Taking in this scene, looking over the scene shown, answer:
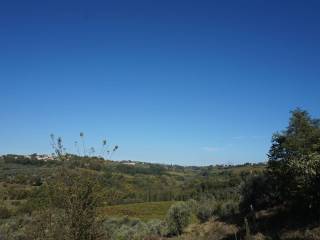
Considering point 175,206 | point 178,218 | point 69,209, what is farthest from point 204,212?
point 69,209

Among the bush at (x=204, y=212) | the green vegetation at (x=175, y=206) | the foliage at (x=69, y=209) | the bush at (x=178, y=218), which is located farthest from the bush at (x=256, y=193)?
the foliage at (x=69, y=209)

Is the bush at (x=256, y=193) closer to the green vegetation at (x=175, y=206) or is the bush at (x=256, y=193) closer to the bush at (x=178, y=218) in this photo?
the green vegetation at (x=175, y=206)

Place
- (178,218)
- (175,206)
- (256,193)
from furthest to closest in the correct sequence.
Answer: (175,206), (178,218), (256,193)

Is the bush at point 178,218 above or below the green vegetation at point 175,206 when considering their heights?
below

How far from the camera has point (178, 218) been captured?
53.1 meters

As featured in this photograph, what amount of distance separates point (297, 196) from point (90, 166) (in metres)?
17.5

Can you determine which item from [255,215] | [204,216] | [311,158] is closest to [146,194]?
[204,216]

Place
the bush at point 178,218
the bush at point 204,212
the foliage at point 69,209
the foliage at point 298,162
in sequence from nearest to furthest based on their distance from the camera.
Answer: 1. the foliage at point 69,209
2. the foliage at point 298,162
3. the bush at point 178,218
4. the bush at point 204,212

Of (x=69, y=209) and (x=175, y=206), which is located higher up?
(x=69, y=209)

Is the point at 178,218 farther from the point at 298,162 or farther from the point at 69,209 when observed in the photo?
the point at 69,209

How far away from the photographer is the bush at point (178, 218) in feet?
174

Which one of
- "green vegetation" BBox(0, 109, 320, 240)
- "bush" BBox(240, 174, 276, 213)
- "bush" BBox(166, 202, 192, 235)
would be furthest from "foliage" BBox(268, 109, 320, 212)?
"bush" BBox(166, 202, 192, 235)

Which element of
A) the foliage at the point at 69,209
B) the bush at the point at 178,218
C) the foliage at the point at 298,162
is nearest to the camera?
the foliage at the point at 69,209

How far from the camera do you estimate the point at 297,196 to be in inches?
999
